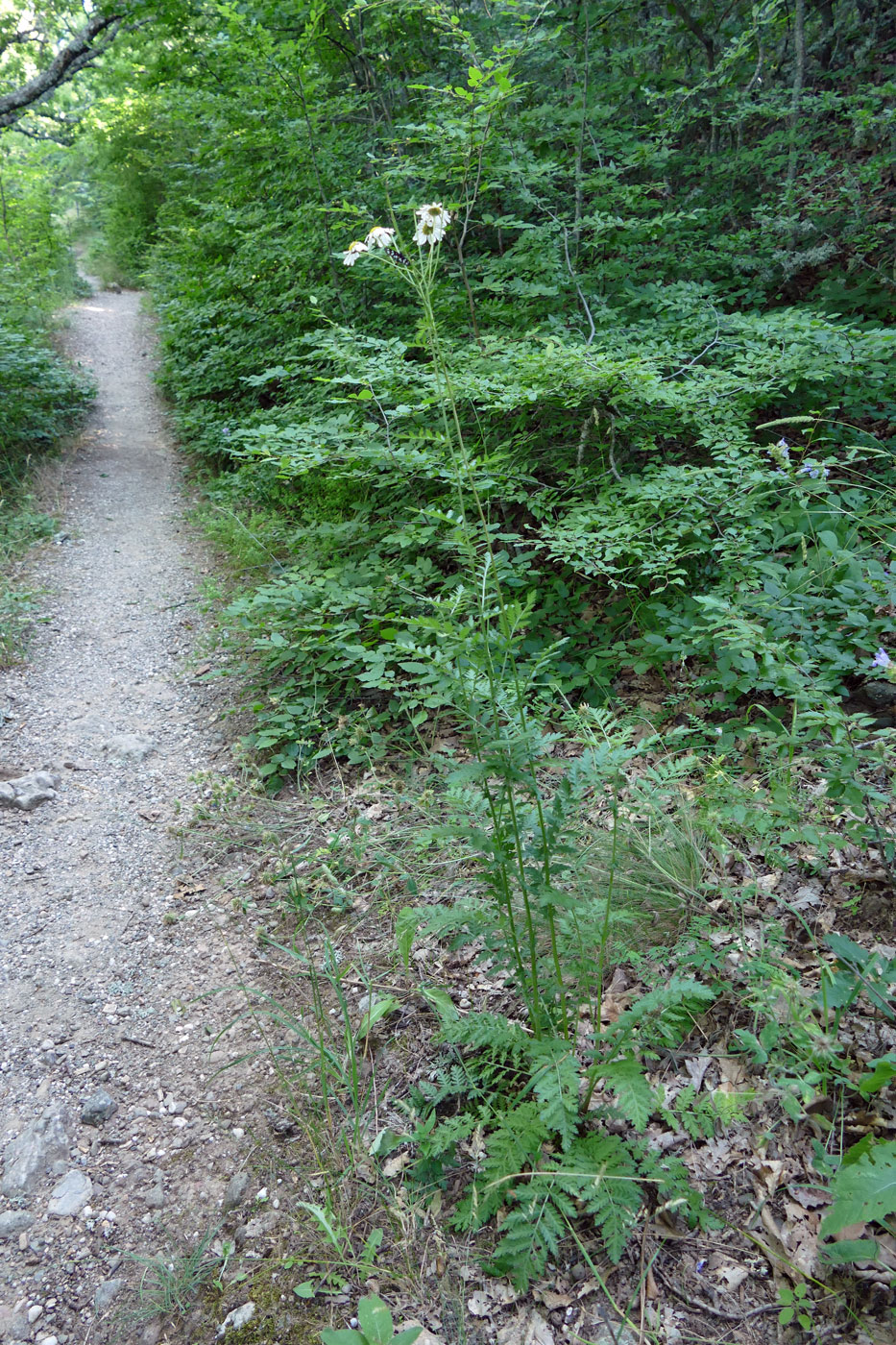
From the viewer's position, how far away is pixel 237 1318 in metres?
1.73

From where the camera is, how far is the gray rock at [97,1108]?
2211 mm

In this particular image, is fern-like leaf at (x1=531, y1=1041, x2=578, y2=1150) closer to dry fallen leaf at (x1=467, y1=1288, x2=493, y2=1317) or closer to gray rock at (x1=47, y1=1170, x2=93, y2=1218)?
dry fallen leaf at (x1=467, y1=1288, x2=493, y2=1317)

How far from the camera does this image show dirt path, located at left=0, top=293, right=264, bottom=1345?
1929 mm

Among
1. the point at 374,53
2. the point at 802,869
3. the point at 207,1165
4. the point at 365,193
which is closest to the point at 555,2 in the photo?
the point at 374,53

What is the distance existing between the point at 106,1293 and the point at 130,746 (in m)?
2.49

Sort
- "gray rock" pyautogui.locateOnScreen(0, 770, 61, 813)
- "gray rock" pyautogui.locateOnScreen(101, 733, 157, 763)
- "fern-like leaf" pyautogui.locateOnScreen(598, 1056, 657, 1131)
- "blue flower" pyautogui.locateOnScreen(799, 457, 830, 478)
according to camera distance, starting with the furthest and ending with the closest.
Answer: "gray rock" pyautogui.locateOnScreen(101, 733, 157, 763) < "gray rock" pyautogui.locateOnScreen(0, 770, 61, 813) < "blue flower" pyautogui.locateOnScreen(799, 457, 830, 478) < "fern-like leaf" pyautogui.locateOnScreen(598, 1056, 657, 1131)

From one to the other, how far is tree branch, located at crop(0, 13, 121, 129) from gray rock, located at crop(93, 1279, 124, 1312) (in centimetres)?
981

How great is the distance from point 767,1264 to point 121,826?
2.86 meters

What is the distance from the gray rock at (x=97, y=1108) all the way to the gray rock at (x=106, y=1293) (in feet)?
1.47

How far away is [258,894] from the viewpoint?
298 cm

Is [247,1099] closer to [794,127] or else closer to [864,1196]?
[864,1196]

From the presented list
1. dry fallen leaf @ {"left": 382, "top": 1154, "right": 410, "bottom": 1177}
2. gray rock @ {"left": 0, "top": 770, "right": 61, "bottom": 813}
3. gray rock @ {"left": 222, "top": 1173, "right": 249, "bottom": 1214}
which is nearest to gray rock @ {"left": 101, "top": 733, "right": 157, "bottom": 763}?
gray rock @ {"left": 0, "top": 770, "right": 61, "bottom": 813}

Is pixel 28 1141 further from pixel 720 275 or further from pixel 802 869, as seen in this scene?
pixel 720 275

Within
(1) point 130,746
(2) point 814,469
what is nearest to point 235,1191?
(1) point 130,746
